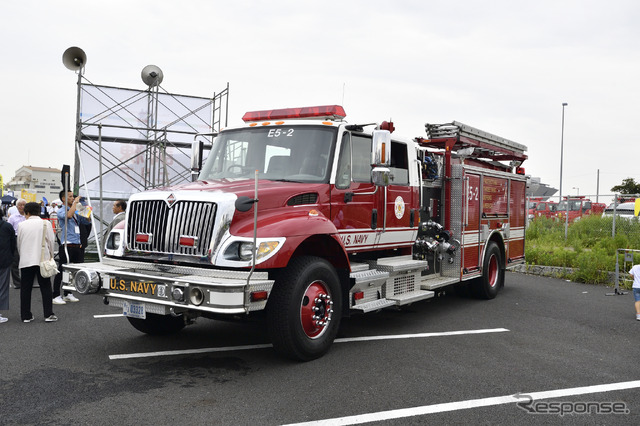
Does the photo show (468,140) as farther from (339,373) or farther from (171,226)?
(171,226)

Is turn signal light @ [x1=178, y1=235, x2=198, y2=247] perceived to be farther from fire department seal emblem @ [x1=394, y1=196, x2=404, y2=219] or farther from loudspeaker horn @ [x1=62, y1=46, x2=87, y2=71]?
loudspeaker horn @ [x1=62, y1=46, x2=87, y2=71]

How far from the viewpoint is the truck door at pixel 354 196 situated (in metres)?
6.12

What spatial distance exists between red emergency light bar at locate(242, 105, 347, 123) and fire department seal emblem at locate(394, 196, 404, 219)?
138 cm

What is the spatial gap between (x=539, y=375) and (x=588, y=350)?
1.37 m

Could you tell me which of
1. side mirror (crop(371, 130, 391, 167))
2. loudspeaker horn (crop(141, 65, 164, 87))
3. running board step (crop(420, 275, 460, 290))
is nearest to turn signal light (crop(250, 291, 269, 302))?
side mirror (crop(371, 130, 391, 167))

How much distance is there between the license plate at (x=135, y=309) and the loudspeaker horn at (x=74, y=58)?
9.55 m

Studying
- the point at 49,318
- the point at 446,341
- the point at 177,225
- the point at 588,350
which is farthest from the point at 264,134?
the point at 588,350

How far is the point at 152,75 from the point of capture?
1420cm

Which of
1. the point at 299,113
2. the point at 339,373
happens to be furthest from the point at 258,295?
the point at 299,113

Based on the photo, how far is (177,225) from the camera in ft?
17.3

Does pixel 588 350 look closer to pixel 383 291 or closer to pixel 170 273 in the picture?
pixel 383 291

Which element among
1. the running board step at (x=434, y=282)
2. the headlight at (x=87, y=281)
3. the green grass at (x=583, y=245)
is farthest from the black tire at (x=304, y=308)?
the green grass at (x=583, y=245)

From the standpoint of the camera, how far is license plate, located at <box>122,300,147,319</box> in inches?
198

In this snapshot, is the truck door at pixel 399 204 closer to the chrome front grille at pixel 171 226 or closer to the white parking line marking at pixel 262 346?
the white parking line marking at pixel 262 346
